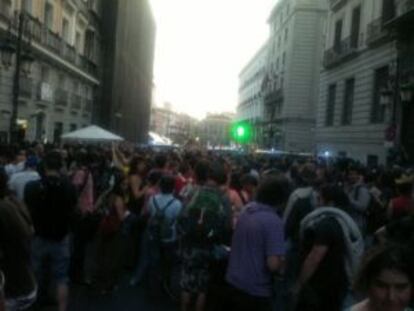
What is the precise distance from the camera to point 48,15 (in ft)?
111

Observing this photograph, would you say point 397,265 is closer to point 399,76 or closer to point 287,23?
point 399,76

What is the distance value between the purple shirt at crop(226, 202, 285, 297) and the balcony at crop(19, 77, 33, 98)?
2286 centimetres

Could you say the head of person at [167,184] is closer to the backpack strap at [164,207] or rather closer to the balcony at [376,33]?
the backpack strap at [164,207]

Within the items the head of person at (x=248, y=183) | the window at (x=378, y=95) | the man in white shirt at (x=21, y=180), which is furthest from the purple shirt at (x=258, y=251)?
the window at (x=378, y=95)

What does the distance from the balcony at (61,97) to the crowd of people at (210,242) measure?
23205mm

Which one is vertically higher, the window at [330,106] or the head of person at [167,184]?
the window at [330,106]

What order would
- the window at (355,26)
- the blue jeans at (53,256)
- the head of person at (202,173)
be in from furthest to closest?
the window at (355,26), the head of person at (202,173), the blue jeans at (53,256)

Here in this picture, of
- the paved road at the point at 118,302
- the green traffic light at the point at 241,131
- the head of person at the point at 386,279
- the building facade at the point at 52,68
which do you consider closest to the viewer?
the head of person at the point at 386,279

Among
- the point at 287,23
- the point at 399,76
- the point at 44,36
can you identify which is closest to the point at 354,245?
the point at 399,76

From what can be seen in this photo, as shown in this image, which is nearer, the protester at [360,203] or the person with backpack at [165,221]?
the person with backpack at [165,221]

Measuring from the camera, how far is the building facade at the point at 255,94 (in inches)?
3423

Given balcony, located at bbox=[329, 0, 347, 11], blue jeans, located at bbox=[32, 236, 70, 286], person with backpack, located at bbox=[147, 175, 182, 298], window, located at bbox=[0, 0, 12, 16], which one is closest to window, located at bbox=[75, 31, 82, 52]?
balcony, located at bbox=[329, 0, 347, 11]

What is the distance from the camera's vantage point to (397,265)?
340cm

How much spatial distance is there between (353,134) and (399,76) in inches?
294
